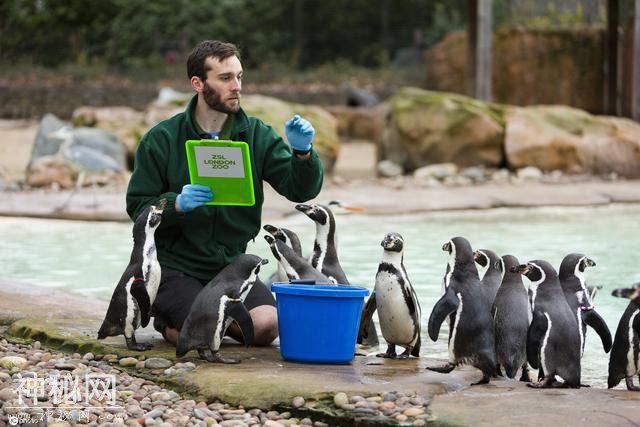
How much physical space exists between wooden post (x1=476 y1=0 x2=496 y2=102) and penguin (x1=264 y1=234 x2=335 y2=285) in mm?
9052

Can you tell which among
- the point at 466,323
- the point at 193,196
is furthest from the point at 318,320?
the point at 193,196

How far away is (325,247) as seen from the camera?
15.5 ft

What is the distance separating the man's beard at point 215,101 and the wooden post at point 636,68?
10597 millimetres

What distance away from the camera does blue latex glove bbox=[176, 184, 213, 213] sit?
4.03m

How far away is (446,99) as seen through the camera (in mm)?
12078

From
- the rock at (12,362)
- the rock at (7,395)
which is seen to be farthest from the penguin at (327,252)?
the rock at (7,395)

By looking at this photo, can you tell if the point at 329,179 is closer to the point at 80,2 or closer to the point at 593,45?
the point at 593,45

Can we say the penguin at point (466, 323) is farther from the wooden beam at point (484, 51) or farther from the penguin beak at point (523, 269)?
the wooden beam at point (484, 51)

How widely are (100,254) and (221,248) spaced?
374 centimetres

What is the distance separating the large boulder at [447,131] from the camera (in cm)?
1192

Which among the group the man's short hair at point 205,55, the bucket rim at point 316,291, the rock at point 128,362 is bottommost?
the rock at point 128,362

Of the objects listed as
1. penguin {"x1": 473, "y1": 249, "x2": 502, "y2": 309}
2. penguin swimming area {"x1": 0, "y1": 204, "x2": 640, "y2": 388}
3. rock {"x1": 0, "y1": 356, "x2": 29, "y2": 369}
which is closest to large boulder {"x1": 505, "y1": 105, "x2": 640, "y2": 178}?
penguin swimming area {"x1": 0, "y1": 204, "x2": 640, "y2": 388}

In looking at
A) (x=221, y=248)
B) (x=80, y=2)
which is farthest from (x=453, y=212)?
(x=80, y=2)

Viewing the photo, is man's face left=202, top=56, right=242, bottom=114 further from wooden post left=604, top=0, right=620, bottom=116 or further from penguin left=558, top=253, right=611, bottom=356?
wooden post left=604, top=0, right=620, bottom=116
